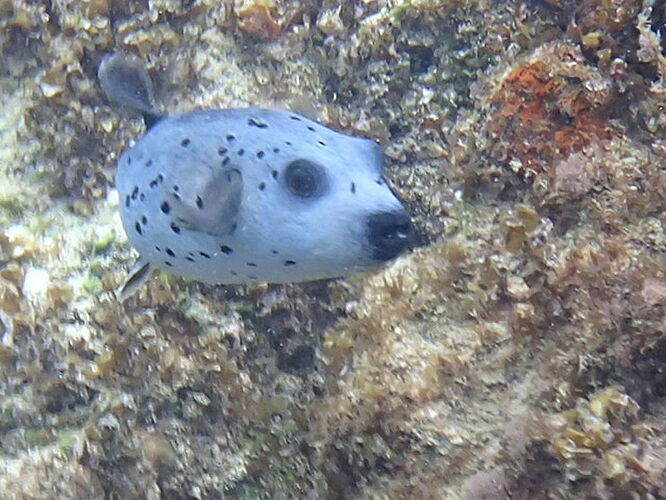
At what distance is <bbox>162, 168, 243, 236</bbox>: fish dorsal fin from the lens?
2.30 meters

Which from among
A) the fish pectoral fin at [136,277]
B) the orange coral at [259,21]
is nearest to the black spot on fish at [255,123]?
the fish pectoral fin at [136,277]

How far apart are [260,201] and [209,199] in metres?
0.17

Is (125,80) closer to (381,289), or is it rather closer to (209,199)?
(209,199)

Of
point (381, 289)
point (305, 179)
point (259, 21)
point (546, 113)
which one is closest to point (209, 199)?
point (305, 179)

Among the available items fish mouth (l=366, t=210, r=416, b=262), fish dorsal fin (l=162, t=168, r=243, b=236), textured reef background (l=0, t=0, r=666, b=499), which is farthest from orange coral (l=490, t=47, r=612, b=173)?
fish dorsal fin (l=162, t=168, r=243, b=236)

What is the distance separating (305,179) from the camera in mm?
2254

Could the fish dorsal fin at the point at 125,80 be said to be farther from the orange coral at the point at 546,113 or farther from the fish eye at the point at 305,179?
the orange coral at the point at 546,113

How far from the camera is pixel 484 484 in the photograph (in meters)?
2.24

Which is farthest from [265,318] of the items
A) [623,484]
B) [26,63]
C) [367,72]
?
[26,63]

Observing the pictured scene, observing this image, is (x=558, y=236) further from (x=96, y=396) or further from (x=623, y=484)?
(x=96, y=396)

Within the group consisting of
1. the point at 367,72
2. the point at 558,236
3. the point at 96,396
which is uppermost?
the point at 367,72

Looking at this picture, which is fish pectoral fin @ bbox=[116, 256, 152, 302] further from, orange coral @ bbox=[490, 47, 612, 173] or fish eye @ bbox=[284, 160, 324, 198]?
orange coral @ bbox=[490, 47, 612, 173]

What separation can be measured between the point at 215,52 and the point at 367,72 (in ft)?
3.20

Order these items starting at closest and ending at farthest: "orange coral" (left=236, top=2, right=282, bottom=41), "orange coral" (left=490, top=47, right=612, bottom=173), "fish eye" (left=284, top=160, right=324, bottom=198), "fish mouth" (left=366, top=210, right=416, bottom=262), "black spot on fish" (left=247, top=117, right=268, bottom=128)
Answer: "fish mouth" (left=366, top=210, right=416, bottom=262), "fish eye" (left=284, top=160, right=324, bottom=198), "black spot on fish" (left=247, top=117, right=268, bottom=128), "orange coral" (left=490, top=47, right=612, bottom=173), "orange coral" (left=236, top=2, right=282, bottom=41)
